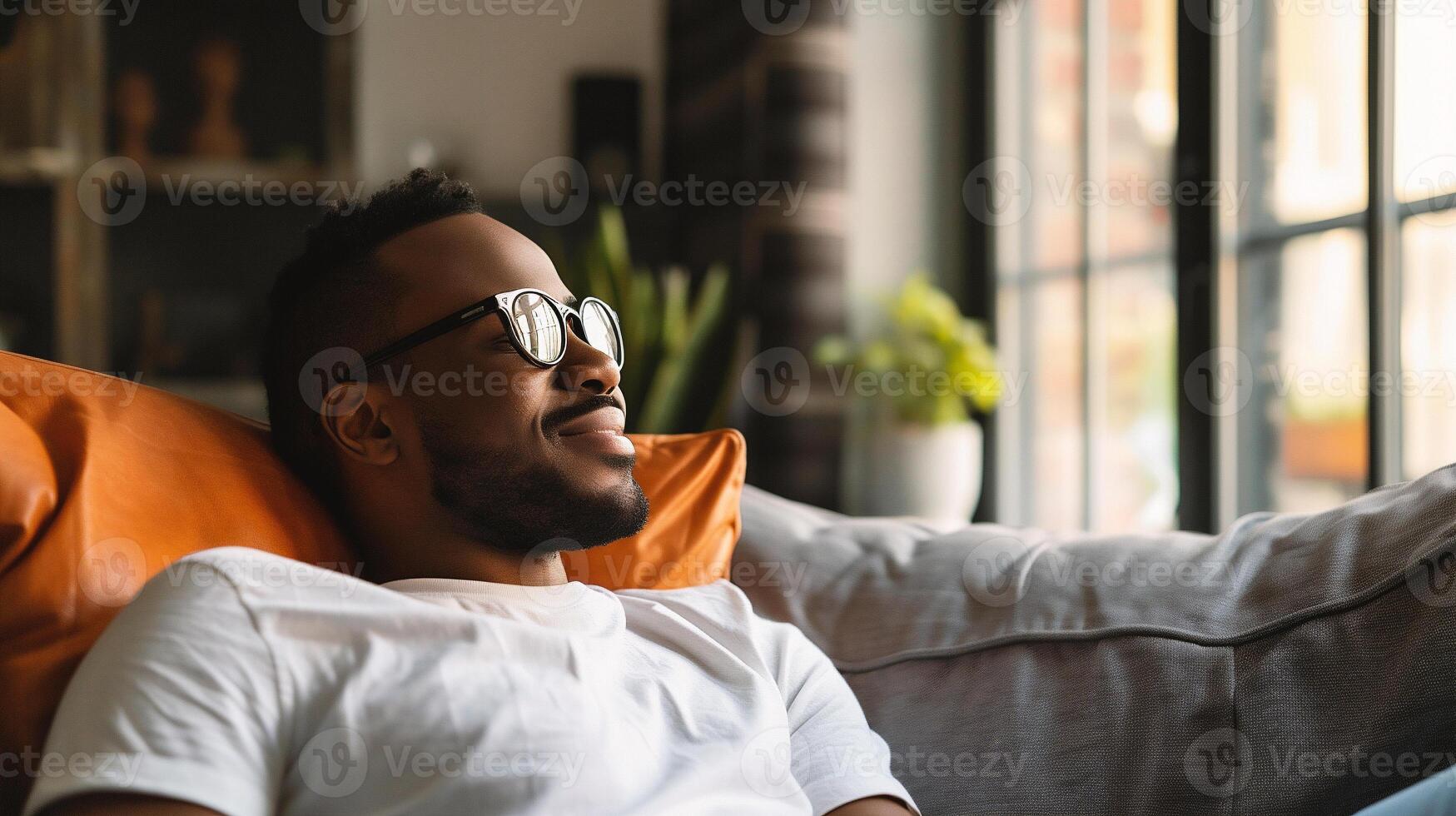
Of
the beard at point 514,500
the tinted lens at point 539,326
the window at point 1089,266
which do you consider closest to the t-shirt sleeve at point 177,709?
the beard at point 514,500

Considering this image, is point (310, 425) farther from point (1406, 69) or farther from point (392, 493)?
point (1406, 69)

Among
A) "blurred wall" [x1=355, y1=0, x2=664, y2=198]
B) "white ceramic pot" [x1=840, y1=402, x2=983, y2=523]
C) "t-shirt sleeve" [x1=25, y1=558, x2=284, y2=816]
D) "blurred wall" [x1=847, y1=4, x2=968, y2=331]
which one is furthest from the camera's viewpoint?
"blurred wall" [x1=355, y1=0, x2=664, y2=198]

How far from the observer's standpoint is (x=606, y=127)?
428 cm

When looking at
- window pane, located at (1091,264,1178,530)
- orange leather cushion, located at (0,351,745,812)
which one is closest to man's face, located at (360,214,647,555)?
orange leather cushion, located at (0,351,745,812)

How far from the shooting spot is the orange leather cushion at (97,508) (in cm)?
79

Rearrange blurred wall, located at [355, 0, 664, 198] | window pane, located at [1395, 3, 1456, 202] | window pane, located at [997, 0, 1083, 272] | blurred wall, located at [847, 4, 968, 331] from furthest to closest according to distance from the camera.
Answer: blurred wall, located at [355, 0, 664, 198], blurred wall, located at [847, 4, 968, 331], window pane, located at [997, 0, 1083, 272], window pane, located at [1395, 3, 1456, 202]

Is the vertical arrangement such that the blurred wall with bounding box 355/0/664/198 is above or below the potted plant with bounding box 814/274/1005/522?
above

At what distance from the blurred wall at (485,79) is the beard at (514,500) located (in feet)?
10.7

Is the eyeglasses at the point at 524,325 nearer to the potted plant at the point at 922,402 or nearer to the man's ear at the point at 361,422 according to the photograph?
the man's ear at the point at 361,422

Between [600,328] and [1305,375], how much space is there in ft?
6.22

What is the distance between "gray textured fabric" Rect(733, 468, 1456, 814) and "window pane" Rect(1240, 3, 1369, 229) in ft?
4.59

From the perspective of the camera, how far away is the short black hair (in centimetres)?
112

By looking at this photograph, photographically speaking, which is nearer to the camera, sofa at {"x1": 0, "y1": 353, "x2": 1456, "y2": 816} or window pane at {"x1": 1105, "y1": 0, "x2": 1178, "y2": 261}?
sofa at {"x1": 0, "y1": 353, "x2": 1456, "y2": 816}

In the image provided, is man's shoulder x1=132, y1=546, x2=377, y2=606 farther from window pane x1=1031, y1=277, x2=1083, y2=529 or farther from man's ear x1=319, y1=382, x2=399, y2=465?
window pane x1=1031, y1=277, x2=1083, y2=529
